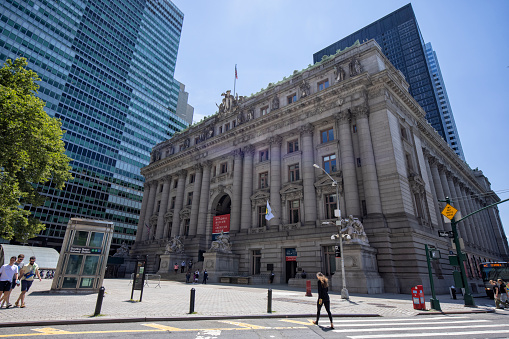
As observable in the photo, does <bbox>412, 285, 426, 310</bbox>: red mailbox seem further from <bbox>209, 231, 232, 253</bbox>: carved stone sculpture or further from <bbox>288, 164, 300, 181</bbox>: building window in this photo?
<bbox>209, 231, 232, 253</bbox>: carved stone sculpture

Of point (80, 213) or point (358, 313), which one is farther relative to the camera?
point (80, 213)

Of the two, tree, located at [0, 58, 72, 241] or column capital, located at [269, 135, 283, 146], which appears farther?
column capital, located at [269, 135, 283, 146]

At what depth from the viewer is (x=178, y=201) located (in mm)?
50188

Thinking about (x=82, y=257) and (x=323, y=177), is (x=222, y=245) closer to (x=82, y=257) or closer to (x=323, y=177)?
(x=323, y=177)

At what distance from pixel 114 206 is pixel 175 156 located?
40.1 metres

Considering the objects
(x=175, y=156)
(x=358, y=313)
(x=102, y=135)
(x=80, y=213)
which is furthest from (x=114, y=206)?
(x=358, y=313)

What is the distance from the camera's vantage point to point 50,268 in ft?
120

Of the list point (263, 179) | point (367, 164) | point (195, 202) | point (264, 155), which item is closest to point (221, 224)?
point (195, 202)

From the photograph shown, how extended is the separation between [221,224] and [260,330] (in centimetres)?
3354

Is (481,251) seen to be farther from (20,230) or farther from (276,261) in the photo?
(20,230)

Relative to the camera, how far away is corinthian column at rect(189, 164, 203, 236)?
147ft

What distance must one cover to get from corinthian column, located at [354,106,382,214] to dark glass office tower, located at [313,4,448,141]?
10149 cm


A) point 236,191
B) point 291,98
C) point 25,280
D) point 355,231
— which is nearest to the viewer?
point 25,280

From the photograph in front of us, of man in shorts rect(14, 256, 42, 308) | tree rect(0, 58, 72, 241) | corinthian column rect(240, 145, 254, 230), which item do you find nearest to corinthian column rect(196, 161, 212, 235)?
corinthian column rect(240, 145, 254, 230)
